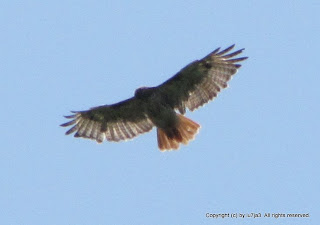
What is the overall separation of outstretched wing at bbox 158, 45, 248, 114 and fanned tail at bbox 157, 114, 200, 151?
0.80 ft

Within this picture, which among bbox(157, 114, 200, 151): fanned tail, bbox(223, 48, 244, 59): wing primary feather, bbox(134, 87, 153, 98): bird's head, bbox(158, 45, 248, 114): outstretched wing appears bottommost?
bbox(157, 114, 200, 151): fanned tail

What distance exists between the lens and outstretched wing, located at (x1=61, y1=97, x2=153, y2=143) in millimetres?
14219

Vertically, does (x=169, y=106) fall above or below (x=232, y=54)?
below

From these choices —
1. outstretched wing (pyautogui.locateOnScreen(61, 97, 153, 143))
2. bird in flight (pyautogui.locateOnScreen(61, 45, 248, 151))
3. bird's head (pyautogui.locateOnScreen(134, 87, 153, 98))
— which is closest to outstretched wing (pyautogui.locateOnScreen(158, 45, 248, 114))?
bird in flight (pyautogui.locateOnScreen(61, 45, 248, 151))

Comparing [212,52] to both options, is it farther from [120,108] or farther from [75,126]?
[75,126]

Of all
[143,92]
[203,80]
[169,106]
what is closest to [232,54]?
[203,80]

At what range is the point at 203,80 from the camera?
Result: 1391cm

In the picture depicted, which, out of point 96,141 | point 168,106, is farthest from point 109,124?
point 168,106

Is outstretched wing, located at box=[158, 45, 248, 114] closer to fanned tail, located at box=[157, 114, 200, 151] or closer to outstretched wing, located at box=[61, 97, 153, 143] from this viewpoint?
fanned tail, located at box=[157, 114, 200, 151]

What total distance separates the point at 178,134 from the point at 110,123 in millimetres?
1455

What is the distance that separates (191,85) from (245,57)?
1.07m

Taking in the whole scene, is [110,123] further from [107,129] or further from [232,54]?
[232,54]

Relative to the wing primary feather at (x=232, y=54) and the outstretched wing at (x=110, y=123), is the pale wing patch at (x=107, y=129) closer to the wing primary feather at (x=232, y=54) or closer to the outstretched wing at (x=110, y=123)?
the outstretched wing at (x=110, y=123)

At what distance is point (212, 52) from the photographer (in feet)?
45.1
